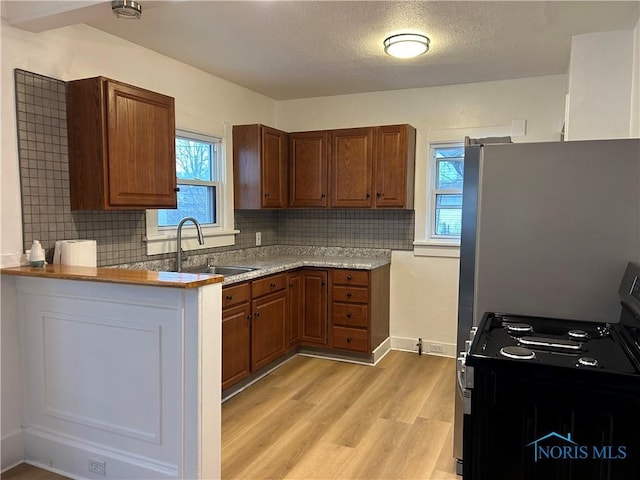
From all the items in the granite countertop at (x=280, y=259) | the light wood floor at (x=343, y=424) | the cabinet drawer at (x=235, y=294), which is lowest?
the light wood floor at (x=343, y=424)

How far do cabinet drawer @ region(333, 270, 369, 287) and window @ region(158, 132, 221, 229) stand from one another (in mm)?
1158

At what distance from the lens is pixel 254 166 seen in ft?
13.4

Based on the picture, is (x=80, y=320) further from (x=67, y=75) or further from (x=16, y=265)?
(x=67, y=75)

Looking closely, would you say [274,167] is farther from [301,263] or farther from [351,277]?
[351,277]

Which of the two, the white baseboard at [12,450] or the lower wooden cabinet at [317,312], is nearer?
the white baseboard at [12,450]

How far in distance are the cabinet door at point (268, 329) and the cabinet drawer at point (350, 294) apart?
46 centimetres

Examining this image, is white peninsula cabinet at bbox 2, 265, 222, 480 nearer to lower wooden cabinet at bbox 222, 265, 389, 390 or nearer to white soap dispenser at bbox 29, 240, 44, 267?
white soap dispenser at bbox 29, 240, 44, 267

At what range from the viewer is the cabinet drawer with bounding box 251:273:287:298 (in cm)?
344

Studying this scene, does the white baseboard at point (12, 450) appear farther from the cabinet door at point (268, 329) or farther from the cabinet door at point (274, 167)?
the cabinet door at point (274, 167)

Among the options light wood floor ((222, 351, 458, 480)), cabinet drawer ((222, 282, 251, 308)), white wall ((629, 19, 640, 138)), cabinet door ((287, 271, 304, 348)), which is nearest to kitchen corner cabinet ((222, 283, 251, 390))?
cabinet drawer ((222, 282, 251, 308))

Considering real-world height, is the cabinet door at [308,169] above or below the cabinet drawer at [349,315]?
above

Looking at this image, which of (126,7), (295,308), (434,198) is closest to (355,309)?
(295,308)

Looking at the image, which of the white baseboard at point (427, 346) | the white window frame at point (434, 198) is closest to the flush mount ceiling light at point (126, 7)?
the white window frame at point (434, 198)

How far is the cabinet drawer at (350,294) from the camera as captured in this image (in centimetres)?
396
